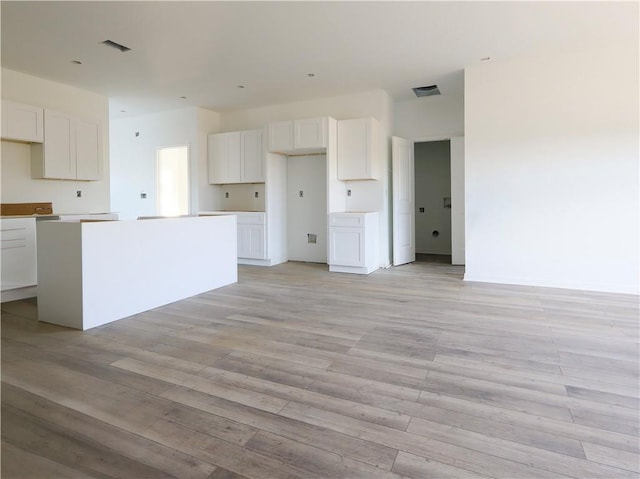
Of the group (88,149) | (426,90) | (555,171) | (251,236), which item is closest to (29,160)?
(88,149)

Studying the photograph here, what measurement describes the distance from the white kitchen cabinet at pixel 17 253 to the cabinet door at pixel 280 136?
3506mm

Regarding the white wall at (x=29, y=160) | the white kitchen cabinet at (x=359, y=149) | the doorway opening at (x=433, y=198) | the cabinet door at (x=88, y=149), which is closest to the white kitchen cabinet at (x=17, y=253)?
the white wall at (x=29, y=160)

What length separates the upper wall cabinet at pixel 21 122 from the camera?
460 cm

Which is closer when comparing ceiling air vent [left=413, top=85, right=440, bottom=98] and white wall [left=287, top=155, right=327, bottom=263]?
ceiling air vent [left=413, top=85, right=440, bottom=98]

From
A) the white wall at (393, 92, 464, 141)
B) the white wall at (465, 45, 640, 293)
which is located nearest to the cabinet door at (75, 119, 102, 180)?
the white wall at (393, 92, 464, 141)

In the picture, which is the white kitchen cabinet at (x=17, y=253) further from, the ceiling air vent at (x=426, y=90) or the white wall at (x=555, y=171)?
the ceiling air vent at (x=426, y=90)

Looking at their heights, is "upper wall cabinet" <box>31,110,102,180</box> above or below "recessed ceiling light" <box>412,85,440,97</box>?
below

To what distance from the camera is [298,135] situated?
6031mm

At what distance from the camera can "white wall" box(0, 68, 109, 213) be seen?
4934mm

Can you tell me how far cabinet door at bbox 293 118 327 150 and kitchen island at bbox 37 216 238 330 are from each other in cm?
250

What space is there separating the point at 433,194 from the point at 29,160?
7067 millimetres

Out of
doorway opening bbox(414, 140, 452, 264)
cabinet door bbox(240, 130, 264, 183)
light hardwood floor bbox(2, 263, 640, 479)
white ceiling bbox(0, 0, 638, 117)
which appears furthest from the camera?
doorway opening bbox(414, 140, 452, 264)

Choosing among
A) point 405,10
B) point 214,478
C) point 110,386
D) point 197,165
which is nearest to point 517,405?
point 214,478

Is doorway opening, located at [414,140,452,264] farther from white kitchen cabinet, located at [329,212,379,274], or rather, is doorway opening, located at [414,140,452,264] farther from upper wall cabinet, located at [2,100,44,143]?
upper wall cabinet, located at [2,100,44,143]
